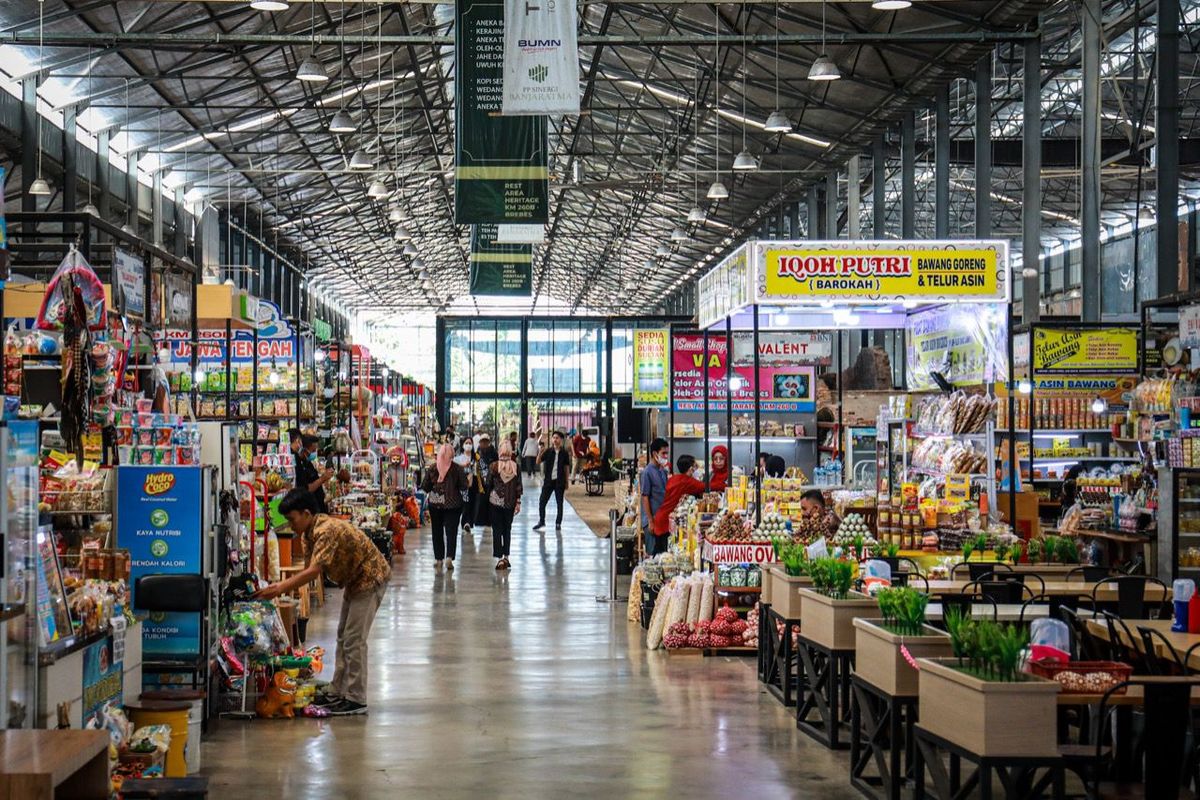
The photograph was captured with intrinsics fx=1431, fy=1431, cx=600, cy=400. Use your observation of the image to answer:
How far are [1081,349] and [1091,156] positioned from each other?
4.43m

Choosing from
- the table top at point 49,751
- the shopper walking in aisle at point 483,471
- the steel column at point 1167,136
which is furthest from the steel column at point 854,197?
the table top at point 49,751

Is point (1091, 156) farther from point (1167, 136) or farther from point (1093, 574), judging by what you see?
point (1093, 574)

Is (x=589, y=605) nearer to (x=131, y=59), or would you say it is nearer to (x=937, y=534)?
(x=937, y=534)

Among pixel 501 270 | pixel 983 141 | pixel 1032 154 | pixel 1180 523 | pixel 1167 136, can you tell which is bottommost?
pixel 1180 523

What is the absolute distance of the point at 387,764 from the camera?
6.98 meters

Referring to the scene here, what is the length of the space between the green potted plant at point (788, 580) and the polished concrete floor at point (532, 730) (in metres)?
0.59

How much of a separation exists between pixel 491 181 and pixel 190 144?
13.6 metres

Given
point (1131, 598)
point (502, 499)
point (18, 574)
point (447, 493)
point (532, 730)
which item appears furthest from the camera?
point (502, 499)

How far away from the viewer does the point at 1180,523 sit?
9758 millimetres

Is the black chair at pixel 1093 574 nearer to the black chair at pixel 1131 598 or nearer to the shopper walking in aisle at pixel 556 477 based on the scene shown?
the black chair at pixel 1131 598

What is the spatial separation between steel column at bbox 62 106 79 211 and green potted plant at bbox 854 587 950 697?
17053 millimetres

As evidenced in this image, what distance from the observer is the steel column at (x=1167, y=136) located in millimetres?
15000

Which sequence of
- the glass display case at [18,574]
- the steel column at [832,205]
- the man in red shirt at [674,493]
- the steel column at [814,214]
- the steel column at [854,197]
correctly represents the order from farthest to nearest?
the steel column at [814,214] < the steel column at [832,205] < the steel column at [854,197] < the man in red shirt at [674,493] < the glass display case at [18,574]

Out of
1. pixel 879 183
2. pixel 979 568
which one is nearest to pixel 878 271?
pixel 979 568
